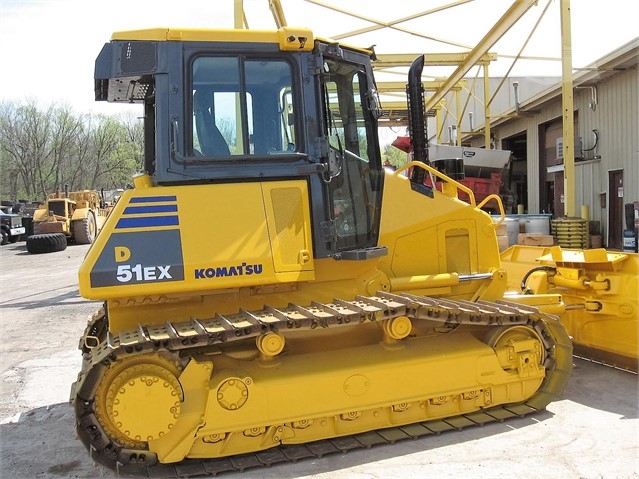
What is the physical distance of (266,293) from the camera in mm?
4477

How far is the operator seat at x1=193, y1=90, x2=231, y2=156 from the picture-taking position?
418cm

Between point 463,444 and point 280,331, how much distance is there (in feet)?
5.15

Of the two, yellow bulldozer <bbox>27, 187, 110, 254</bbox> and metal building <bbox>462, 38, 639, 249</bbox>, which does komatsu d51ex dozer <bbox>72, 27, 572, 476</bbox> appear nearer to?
metal building <bbox>462, 38, 639, 249</bbox>

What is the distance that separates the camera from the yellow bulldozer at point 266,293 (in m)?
3.90

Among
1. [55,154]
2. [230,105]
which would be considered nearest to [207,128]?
[230,105]

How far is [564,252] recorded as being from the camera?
607cm

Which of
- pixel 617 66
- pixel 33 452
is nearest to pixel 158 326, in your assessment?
pixel 33 452

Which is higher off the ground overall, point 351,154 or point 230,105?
point 230,105

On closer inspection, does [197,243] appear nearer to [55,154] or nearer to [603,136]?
[603,136]

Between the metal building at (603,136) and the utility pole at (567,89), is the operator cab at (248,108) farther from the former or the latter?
the metal building at (603,136)

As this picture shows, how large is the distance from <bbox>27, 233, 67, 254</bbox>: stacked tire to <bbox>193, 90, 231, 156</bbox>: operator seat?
69.2 ft

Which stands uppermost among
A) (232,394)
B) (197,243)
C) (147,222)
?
(147,222)

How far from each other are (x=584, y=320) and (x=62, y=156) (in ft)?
173

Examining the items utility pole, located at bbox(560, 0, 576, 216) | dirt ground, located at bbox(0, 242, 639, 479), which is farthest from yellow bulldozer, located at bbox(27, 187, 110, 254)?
utility pole, located at bbox(560, 0, 576, 216)
